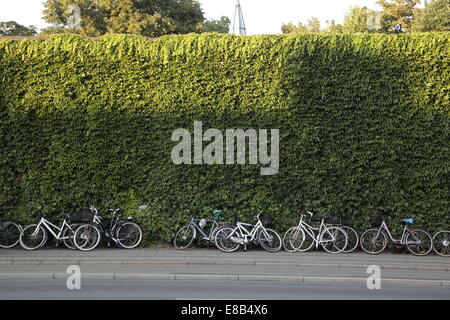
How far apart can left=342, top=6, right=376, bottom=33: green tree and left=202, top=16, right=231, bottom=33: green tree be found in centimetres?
1294

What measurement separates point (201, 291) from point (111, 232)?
Result: 15.1 ft

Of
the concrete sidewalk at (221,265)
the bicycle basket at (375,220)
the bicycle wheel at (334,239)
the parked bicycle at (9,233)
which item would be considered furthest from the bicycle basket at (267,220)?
the parked bicycle at (9,233)

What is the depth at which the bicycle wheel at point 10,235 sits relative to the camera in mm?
12633

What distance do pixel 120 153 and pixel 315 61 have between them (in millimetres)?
5381

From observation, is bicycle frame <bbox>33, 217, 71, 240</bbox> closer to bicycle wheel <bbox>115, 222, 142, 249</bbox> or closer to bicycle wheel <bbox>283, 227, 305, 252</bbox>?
bicycle wheel <bbox>115, 222, 142, 249</bbox>

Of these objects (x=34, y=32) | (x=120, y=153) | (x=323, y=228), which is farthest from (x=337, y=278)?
(x=34, y=32)

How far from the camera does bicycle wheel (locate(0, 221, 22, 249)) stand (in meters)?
12.6

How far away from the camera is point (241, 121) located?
13164mm

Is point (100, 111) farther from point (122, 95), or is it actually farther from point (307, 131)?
point (307, 131)

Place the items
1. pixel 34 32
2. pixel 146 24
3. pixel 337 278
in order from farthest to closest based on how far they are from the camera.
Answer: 1. pixel 34 32
2. pixel 146 24
3. pixel 337 278

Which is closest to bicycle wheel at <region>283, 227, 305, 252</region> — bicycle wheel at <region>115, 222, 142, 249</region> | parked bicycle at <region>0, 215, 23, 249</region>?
bicycle wheel at <region>115, 222, 142, 249</region>

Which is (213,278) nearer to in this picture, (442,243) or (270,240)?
(270,240)

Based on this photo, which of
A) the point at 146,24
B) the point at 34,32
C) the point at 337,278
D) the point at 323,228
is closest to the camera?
the point at 337,278

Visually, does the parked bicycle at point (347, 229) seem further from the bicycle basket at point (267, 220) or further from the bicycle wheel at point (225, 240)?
the bicycle wheel at point (225, 240)
